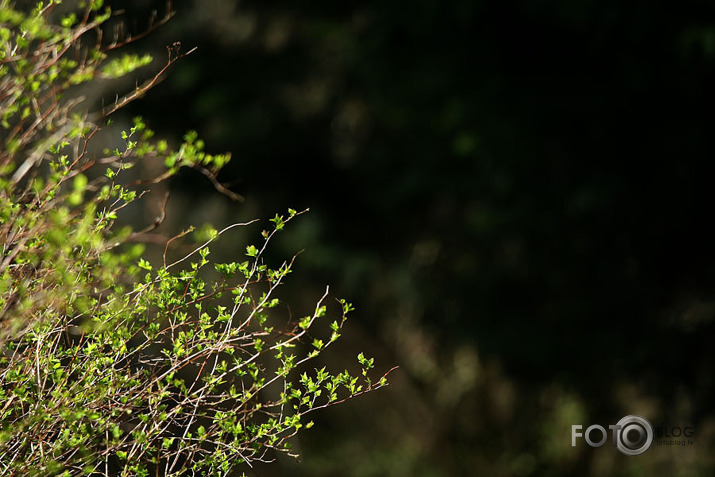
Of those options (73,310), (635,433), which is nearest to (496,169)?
(635,433)

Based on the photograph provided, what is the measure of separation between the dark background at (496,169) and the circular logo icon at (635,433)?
0.77 feet

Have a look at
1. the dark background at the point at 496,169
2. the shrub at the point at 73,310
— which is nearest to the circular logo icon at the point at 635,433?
the dark background at the point at 496,169

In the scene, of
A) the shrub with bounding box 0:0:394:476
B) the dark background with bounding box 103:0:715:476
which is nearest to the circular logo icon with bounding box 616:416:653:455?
the dark background with bounding box 103:0:715:476

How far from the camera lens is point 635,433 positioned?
766 cm

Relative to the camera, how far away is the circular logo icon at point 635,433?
725cm

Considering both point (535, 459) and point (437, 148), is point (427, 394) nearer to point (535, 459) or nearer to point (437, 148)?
point (535, 459)

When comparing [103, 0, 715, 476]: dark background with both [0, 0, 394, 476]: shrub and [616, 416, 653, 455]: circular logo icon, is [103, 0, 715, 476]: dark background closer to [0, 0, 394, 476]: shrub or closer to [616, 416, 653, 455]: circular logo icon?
[616, 416, 653, 455]: circular logo icon

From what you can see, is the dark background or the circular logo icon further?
the circular logo icon

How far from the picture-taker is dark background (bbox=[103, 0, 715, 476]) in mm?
5926

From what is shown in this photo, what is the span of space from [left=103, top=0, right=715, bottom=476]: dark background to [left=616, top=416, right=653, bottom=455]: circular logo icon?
24cm

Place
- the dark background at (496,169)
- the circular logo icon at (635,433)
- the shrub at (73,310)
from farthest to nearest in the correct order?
the circular logo icon at (635,433) < the dark background at (496,169) < the shrub at (73,310)

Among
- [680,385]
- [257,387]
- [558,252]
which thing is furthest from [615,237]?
[257,387]

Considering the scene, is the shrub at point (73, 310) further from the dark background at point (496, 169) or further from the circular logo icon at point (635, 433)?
the circular logo icon at point (635, 433)

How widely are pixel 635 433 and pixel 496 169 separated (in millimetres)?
2970
